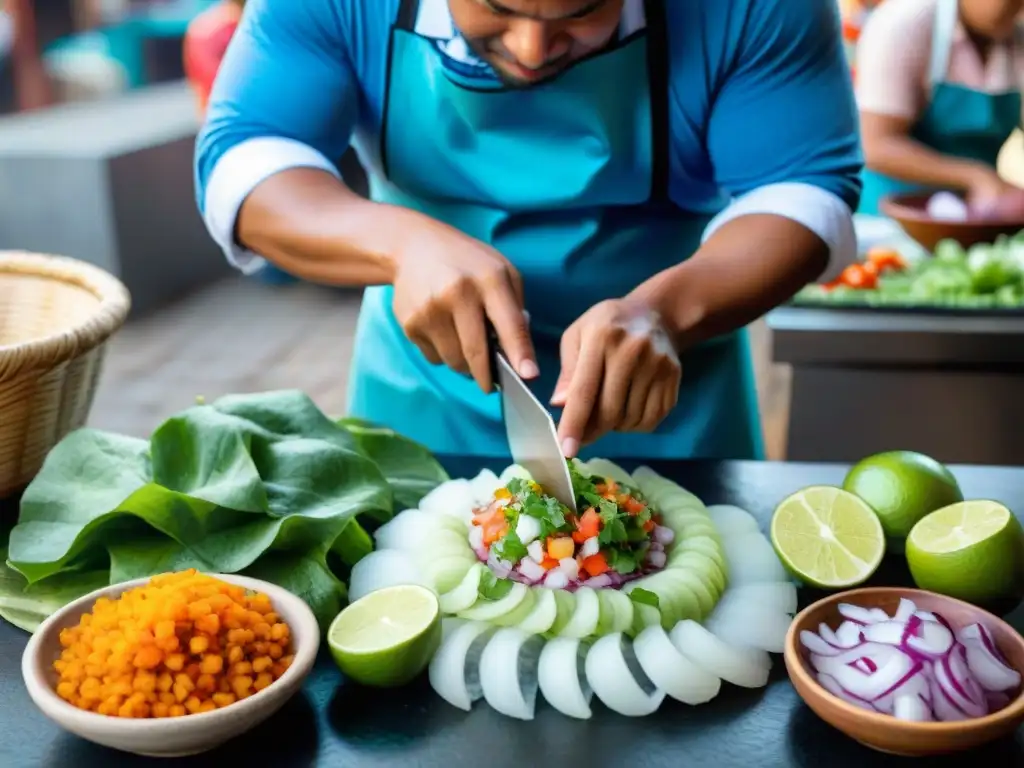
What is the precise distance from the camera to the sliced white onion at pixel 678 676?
1102 mm

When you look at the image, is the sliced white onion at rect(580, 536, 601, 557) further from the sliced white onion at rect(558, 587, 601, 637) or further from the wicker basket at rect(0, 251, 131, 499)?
the wicker basket at rect(0, 251, 131, 499)

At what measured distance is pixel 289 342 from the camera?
5430 millimetres

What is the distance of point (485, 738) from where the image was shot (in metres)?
1.06

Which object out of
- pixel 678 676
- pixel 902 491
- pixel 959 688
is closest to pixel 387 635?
pixel 678 676

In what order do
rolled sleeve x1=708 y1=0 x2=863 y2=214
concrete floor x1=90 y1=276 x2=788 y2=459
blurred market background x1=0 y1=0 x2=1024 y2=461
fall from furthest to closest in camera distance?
blurred market background x1=0 y1=0 x2=1024 y2=461
concrete floor x1=90 y1=276 x2=788 y2=459
rolled sleeve x1=708 y1=0 x2=863 y2=214

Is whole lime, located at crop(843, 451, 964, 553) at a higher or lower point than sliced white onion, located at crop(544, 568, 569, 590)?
higher

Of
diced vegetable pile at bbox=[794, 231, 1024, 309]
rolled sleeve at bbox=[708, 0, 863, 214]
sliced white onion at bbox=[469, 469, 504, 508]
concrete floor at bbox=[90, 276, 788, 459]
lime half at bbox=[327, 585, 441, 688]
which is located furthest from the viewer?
concrete floor at bbox=[90, 276, 788, 459]

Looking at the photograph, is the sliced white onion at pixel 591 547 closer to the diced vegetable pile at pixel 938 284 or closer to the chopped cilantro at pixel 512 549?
the chopped cilantro at pixel 512 549

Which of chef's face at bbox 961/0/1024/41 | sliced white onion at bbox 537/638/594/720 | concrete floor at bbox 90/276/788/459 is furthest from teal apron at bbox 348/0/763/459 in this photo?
concrete floor at bbox 90/276/788/459

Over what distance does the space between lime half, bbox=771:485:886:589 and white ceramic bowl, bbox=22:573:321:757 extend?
556mm

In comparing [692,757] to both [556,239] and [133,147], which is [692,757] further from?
[133,147]

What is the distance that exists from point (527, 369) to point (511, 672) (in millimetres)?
361

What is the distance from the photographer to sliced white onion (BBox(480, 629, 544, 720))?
3.58ft

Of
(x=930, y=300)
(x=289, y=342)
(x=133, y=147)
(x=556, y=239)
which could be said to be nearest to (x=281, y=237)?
(x=556, y=239)
